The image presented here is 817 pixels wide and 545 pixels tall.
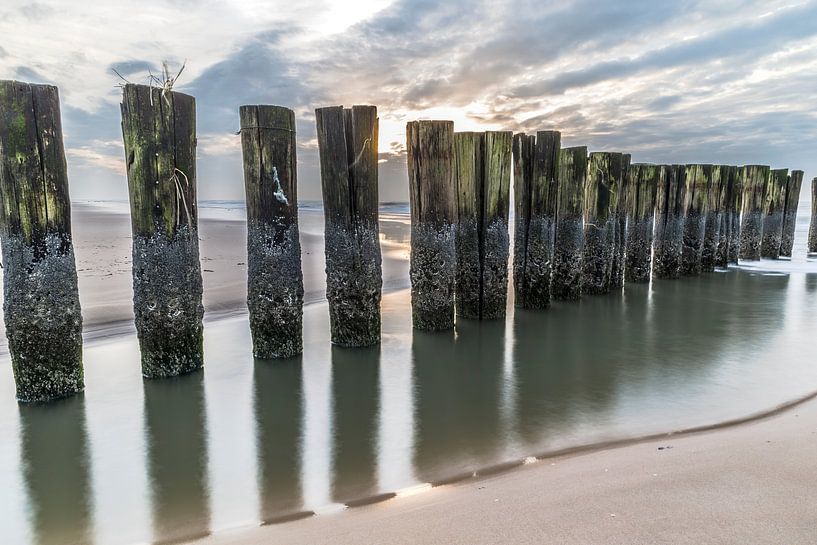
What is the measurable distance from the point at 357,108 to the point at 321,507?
12.7ft

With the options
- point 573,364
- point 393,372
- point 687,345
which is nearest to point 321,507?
point 393,372

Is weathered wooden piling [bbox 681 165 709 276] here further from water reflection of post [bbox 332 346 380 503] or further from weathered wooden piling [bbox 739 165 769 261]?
water reflection of post [bbox 332 346 380 503]

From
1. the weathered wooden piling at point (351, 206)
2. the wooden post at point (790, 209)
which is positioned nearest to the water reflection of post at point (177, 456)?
the weathered wooden piling at point (351, 206)

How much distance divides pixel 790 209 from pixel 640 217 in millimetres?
7826

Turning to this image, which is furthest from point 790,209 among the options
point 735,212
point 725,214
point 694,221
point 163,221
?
point 163,221

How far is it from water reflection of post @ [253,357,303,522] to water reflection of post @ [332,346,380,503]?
26 cm

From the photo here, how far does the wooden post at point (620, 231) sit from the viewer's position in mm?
8727

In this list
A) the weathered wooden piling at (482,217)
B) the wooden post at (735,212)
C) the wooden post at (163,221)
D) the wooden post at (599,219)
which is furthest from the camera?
the wooden post at (735,212)

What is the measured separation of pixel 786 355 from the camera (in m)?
5.45

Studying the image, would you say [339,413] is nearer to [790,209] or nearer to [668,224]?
[668,224]

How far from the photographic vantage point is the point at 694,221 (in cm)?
1091

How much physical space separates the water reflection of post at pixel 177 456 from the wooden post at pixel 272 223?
83 cm

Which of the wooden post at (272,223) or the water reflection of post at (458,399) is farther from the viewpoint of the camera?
the wooden post at (272,223)

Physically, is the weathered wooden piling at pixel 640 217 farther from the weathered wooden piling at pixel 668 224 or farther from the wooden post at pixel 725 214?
the wooden post at pixel 725 214
